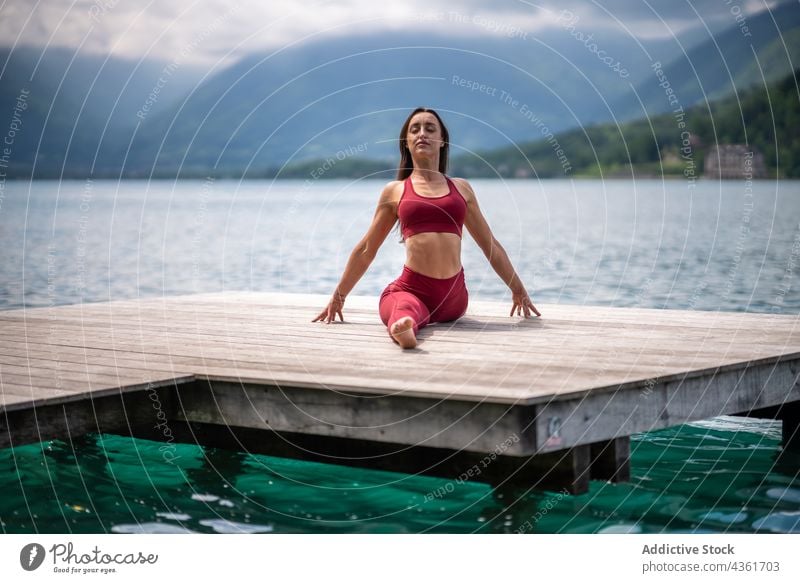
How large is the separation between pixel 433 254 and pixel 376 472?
71.7 inches

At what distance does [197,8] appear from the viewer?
291 feet

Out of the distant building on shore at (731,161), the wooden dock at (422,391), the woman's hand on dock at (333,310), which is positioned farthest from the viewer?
the distant building on shore at (731,161)

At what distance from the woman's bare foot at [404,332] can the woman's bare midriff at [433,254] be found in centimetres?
103

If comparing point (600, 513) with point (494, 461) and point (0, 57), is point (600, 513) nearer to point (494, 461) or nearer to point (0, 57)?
point (494, 461)

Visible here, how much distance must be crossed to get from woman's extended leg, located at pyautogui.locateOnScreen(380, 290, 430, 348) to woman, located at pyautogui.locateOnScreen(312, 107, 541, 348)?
0.01 metres

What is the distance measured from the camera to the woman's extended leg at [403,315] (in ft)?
24.7

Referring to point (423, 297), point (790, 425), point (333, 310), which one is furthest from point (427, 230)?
point (790, 425)

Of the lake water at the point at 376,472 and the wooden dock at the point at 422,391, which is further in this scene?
the lake water at the point at 376,472

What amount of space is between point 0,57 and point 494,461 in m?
73.7

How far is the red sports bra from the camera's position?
28.1 feet

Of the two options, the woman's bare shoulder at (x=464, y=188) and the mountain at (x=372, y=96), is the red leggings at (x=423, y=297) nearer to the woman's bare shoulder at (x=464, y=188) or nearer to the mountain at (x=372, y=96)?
the woman's bare shoulder at (x=464, y=188)

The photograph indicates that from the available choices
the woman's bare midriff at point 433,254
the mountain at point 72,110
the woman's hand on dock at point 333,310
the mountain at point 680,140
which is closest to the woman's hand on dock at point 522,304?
the woman's bare midriff at point 433,254

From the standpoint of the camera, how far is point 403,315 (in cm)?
808
